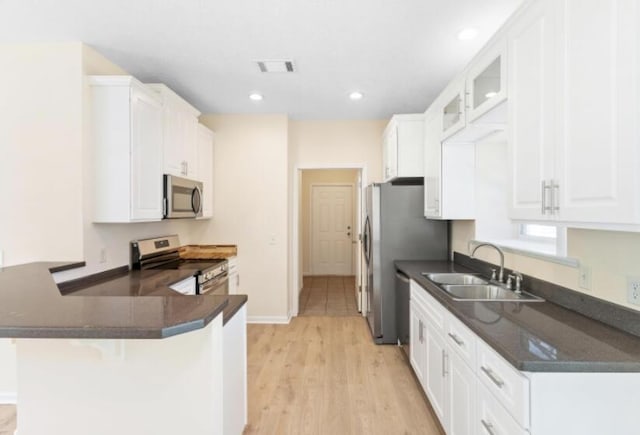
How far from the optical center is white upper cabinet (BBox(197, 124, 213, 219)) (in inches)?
149

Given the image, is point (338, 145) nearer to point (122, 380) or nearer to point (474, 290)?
point (474, 290)

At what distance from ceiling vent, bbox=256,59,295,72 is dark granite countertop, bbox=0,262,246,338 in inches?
76.7

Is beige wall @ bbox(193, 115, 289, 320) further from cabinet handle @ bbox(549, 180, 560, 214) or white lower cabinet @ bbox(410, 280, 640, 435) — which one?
cabinet handle @ bbox(549, 180, 560, 214)

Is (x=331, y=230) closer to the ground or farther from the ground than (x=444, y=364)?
farther from the ground

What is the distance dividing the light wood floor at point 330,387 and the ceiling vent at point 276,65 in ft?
8.68

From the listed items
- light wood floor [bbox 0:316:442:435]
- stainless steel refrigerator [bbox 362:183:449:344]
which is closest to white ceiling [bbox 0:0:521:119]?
stainless steel refrigerator [bbox 362:183:449:344]

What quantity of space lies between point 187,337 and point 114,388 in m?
0.38

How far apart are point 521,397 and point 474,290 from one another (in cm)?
139

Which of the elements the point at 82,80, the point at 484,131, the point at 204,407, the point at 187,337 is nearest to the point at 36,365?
the point at 187,337

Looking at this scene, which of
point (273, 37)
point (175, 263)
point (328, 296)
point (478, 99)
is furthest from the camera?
point (328, 296)

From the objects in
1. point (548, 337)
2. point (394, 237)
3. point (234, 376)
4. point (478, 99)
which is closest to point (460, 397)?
point (548, 337)

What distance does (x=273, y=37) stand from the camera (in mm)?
2357

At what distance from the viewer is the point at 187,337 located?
1.50 meters

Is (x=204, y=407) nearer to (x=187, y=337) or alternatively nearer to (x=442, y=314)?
(x=187, y=337)
